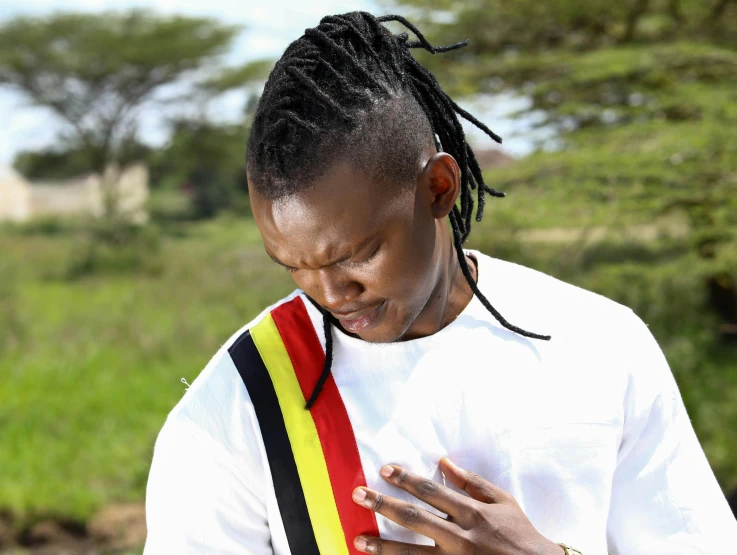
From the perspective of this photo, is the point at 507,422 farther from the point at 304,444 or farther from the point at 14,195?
the point at 14,195

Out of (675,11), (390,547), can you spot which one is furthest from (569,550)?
(675,11)

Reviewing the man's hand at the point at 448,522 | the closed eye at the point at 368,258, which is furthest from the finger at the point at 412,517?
the closed eye at the point at 368,258

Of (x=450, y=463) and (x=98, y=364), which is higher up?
(x=450, y=463)

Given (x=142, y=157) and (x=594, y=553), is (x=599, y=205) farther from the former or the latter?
(x=142, y=157)

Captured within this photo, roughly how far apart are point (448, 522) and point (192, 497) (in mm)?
401

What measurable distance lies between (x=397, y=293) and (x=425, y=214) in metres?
0.14

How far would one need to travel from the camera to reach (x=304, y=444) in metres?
1.33

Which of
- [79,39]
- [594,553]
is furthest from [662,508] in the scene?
[79,39]

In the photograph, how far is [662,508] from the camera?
1476 millimetres

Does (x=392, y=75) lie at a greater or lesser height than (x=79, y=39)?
greater

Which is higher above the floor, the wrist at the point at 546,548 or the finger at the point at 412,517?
the finger at the point at 412,517

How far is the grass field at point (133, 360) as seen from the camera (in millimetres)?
5266

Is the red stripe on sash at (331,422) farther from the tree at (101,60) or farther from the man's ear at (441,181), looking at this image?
the tree at (101,60)

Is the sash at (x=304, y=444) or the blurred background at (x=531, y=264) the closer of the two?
the sash at (x=304, y=444)
